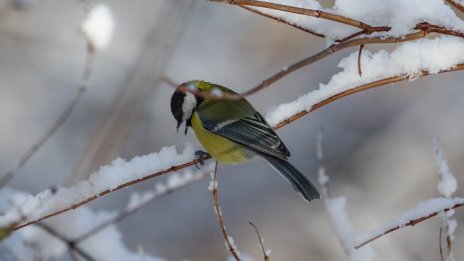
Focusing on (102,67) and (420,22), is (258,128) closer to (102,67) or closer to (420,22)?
(420,22)

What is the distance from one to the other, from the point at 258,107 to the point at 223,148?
311 cm

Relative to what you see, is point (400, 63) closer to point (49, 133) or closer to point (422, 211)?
point (422, 211)

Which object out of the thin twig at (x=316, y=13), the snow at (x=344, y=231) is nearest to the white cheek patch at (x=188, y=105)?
the snow at (x=344, y=231)

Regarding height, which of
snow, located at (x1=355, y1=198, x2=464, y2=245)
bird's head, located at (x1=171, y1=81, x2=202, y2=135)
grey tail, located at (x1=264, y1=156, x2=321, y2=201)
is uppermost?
bird's head, located at (x1=171, y1=81, x2=202, y2=135)

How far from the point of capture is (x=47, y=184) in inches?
202

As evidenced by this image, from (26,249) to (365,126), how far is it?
12.8ft

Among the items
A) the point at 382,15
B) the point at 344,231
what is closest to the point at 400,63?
the point at 382,15

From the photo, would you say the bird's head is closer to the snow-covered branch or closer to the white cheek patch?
the white cheek patch

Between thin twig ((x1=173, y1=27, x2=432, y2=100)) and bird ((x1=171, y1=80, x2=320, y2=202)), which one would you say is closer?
thin twig ((x1=173, y1=27, x2=432, y2=100))

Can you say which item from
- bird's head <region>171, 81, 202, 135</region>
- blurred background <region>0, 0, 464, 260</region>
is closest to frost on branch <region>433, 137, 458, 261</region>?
bird's head <region>171, 81, 202, 135</region>

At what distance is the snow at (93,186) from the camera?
4.19 ft

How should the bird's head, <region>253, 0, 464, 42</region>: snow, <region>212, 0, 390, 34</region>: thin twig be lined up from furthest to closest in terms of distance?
the bird's head, <region>253, 0, 464, 42</region>: snow, <region>212, 0, 390, 34</region>: thin twig

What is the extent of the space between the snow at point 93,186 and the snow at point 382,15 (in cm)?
43

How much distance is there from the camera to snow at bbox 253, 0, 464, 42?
124cm
